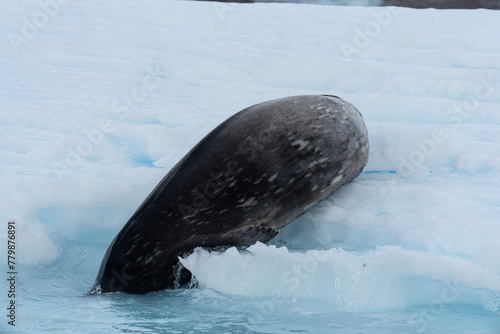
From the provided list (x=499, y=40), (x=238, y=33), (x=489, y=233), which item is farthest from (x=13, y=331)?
(x=499, y=40)

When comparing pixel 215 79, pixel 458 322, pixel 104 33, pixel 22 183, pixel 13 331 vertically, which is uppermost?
pixel 104 33

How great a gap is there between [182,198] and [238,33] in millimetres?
3620

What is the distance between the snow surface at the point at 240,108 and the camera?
119 inches

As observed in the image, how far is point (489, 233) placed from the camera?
3.30m

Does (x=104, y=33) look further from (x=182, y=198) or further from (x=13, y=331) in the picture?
(x=13, y=331)
